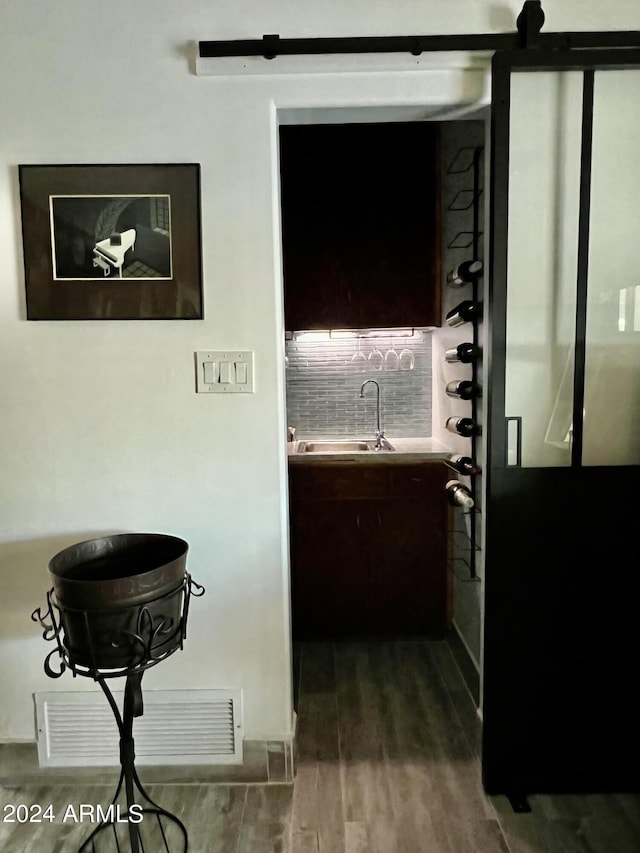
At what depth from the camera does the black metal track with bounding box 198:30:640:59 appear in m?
1.43

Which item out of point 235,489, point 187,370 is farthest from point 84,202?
point 235,489

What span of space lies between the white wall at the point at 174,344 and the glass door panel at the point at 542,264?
0.20m

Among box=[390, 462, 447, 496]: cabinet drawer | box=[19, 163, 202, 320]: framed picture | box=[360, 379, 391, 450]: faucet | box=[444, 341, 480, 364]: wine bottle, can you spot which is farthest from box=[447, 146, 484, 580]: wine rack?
box=[19, 163, 202, 320]: framed picture

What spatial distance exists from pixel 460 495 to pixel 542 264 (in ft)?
2.86

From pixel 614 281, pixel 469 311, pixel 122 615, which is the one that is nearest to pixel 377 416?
pixel 469 311

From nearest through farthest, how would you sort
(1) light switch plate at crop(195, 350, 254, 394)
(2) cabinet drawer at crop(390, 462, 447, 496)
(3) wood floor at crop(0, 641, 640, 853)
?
(3) wood floor at crop(0, 641, 640, 853) < (1) light switch plate at crop(195, 350, 254, 394) < (2) cabinet drawer at crop(390, 462, 447, 496)

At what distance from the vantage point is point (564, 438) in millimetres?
1548

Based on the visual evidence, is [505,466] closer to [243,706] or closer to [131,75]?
[243,706]

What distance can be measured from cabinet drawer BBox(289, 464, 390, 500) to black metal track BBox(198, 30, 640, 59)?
158cm

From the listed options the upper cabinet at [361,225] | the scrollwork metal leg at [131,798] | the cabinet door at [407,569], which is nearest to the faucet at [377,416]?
the upper cabinet at [361,225]

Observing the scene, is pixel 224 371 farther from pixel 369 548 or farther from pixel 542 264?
pixel 369 548

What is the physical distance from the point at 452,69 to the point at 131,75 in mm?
909

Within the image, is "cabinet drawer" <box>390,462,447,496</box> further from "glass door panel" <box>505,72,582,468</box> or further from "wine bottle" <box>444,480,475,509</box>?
"glass door panel" <box>505,72,582,468</box>

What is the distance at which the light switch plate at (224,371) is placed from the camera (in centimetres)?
155
